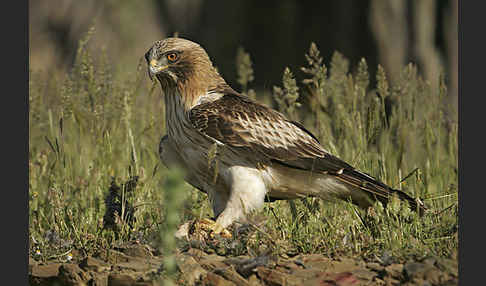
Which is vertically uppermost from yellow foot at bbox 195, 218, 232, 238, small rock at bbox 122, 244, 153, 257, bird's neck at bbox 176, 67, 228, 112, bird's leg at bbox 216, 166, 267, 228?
bird's neck at bbox 176, 67, 228, 112

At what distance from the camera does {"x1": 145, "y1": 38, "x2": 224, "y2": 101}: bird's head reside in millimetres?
4871

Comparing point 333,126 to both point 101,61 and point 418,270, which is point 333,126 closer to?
point 101,61

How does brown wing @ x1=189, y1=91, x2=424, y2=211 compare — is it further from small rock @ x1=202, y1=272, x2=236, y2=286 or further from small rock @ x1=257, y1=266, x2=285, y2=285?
small rock @ x1=202, y1=272, x2=236, y2=286

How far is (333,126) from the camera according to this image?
6.21m

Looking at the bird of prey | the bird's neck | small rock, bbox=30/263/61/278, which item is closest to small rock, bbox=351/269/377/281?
the bird of prey

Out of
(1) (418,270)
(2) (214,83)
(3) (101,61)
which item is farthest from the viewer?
(3) (101,61)

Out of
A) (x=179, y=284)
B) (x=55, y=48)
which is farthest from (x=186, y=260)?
(x=55, y=48)

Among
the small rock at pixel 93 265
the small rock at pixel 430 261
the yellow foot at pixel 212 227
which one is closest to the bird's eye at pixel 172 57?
the yellow foot at pixel 212 227

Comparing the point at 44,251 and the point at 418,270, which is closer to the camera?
the point at 418,270

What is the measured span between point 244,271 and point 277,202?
5.58ft

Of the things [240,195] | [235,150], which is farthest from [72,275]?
[235,150]

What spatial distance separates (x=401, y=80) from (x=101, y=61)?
8.65ft

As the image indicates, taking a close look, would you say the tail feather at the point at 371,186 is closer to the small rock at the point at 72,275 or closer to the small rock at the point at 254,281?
the small rock at the point at 254,281

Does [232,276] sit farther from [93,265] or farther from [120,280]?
[93,265]
